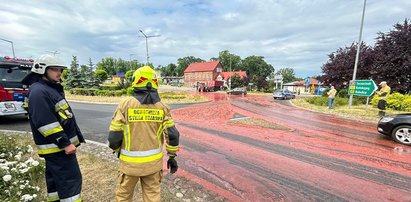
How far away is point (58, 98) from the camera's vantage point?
243cm

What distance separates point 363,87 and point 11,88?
18.4 meters

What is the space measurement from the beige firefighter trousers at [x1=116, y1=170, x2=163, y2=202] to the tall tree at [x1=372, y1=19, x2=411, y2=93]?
20744 mm

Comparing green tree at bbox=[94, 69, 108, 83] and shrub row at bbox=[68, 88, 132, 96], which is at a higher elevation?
green tree at bbox=[94, 69, 108, 83]

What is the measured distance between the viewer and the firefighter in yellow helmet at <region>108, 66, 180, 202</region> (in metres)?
2.31

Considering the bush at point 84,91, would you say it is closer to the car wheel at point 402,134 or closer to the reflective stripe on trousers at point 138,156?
the reflective stripe on trousers at point 138,156

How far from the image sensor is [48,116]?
2.24 meters

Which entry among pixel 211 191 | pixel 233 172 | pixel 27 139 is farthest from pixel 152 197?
pixel 27 139

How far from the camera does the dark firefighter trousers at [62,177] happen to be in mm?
2395

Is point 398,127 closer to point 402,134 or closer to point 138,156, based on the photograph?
point 402,134

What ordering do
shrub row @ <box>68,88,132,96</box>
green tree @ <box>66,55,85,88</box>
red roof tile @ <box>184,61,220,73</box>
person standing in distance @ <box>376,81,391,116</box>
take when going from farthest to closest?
red roof tile @ <box>184,61,220,73</box>
green tree @ <box>66,55,85,88</box>
shrub row @ <box>68,88,132,96</box>
person standing in distance @ <box>376,81,391,116</box>

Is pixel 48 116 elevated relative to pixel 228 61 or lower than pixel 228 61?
lower

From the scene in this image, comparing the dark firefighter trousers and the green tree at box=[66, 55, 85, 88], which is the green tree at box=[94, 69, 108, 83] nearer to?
the green tree at box=[66, 55, 85, 88]

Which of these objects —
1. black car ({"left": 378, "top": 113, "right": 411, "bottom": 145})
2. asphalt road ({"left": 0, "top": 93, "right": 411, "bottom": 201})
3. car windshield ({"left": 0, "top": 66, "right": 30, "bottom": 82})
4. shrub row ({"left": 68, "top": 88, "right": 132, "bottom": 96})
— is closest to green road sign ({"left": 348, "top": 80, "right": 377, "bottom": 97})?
asphalt road ({"left": 0, "top": 93, "right": 411, "bottom": 201})

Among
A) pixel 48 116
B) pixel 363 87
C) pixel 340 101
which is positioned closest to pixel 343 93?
pixel 340 101
